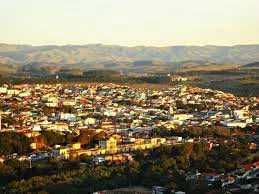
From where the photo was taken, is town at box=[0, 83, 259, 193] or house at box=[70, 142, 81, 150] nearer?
town at box=[0, 83, 259, 193]

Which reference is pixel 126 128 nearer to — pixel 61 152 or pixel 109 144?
pixel 109 144

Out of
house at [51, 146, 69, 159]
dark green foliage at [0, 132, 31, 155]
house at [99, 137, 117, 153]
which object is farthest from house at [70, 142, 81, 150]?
dark green foliage at [0, 132, 31, 155]

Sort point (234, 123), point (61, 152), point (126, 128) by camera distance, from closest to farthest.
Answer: point (61, 152)
point (126, 128)
point (234, 123)

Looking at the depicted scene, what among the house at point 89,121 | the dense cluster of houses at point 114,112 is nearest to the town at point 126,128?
the dense cluster of houses at point 114,112

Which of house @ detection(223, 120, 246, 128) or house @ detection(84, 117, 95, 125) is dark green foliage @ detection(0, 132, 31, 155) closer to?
house @ detection(84, 117, 95, 125)

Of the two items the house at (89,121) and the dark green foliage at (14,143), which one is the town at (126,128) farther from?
the house at (89,121)

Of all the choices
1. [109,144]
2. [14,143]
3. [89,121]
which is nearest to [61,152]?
[109,144]

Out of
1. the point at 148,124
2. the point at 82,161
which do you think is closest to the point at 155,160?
the point at 82,161

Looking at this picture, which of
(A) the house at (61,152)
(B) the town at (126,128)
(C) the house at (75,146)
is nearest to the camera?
(B) the town at (126,128)
